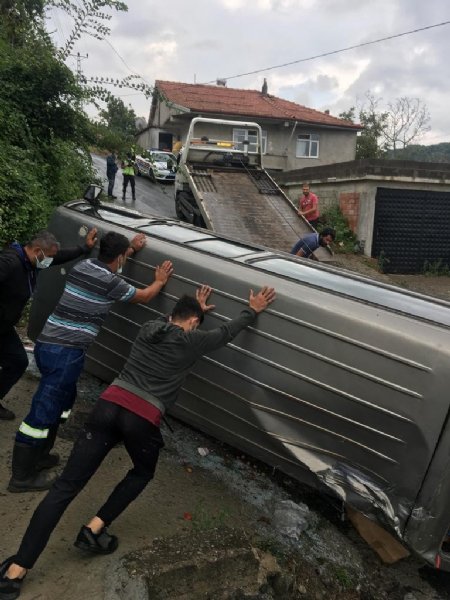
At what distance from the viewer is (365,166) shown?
11742mm

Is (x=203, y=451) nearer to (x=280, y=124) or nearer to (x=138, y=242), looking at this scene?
(x=138, y=242)

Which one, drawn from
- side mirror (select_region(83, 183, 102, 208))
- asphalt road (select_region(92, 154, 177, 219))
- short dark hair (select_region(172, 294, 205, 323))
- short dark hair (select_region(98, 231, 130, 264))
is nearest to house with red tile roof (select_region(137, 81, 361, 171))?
asphalt road (select_region(92, 154, 177, 219))

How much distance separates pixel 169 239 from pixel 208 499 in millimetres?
Result: 1775

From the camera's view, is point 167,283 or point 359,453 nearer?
point 359,453

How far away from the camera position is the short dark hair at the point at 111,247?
2.99m

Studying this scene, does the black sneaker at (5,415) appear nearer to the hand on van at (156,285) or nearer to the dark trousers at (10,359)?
the dark trousers at (10,359)

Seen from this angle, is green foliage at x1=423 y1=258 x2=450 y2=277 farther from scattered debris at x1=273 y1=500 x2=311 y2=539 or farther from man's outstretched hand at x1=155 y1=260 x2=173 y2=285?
man's outstretched hand at x1=155 y1=260 x2=173 y2=285

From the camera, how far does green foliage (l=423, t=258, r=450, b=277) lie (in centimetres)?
1247

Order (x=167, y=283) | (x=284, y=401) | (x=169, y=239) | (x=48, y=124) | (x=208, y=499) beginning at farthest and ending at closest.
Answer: (x=48, y=124) → (x=169, y=239) → (x=167, y=283) → (x=208, y=499) → (x=284, y=401)

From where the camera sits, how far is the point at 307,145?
88.9ft

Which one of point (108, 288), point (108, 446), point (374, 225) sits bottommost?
point (374, 225)

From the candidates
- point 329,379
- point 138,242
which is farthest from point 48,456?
point 329,379

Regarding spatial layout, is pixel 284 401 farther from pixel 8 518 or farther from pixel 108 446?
pixel 8 518

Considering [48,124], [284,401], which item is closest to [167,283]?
[284,401]
